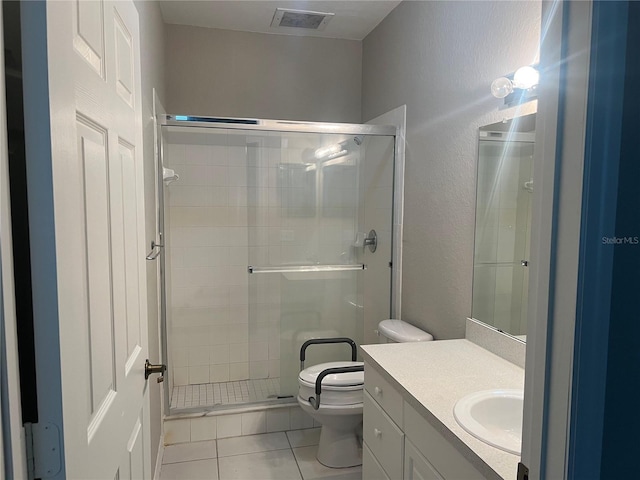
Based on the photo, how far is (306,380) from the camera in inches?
98.3

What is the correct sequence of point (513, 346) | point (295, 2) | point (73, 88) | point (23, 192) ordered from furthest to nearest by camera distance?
point (295, 2), point (513, 346), point (73, 88), point (23, 192)

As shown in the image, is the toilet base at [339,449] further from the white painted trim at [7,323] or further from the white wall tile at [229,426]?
the white painted trim at [7,323]

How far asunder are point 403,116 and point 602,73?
219cm

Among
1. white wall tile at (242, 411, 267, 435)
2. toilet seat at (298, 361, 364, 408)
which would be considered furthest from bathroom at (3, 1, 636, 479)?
toilet seat at (298, 361, 364, 408)

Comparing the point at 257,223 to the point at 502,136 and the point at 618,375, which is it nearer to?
the point at 502,136

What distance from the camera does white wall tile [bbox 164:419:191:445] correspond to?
2.73 metres

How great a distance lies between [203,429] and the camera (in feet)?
9.17

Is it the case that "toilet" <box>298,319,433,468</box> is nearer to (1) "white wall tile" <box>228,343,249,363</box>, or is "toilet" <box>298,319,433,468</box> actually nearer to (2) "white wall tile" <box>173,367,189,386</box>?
(1) "white wall tile" <box>228,343,249,363</box>

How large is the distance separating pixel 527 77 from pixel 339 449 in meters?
2.08

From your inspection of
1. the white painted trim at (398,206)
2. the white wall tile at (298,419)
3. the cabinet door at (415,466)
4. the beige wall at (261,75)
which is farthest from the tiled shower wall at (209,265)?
the cabinet door at (415,466)

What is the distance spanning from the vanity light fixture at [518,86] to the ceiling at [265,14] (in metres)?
1.24

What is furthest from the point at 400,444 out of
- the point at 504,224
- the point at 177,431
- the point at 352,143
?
the point at 352,143

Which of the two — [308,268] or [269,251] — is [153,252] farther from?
[308,268]

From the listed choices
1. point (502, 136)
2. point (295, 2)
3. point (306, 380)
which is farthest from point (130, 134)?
point (295, 2)
